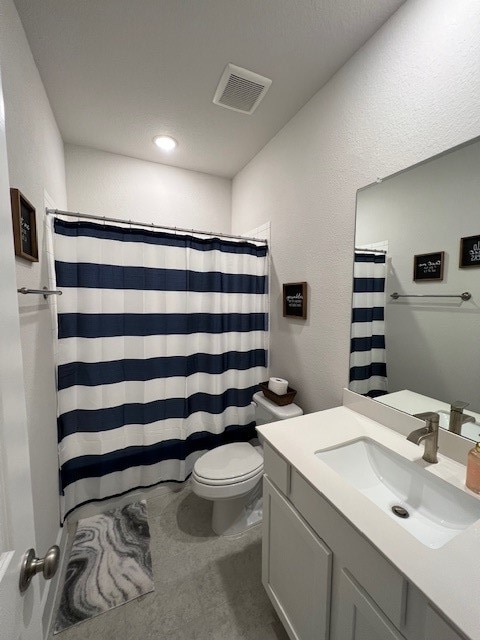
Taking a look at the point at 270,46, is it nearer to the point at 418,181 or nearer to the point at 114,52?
the point at 114,52

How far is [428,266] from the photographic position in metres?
1.06

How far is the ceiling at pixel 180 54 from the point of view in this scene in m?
1.13

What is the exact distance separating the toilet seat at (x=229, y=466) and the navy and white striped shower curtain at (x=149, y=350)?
32 centimetres

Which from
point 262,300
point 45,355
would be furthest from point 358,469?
point 45,355

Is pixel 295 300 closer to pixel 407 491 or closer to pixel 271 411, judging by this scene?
pixel 271 411

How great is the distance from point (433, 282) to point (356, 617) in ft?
3.63

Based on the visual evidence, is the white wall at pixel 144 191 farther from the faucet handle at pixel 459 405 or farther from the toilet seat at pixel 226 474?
the faucet handle at pixel 459 405

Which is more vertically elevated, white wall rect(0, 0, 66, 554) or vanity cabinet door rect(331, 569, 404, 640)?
white wall rect(0, 0, 66, 554)

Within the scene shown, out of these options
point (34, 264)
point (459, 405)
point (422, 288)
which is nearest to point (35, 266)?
point (34, 264)

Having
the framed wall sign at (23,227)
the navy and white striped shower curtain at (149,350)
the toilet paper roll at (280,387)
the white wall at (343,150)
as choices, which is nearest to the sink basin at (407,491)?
the white wall at (343,150)

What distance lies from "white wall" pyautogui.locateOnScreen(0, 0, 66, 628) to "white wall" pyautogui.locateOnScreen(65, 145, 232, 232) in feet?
1.55

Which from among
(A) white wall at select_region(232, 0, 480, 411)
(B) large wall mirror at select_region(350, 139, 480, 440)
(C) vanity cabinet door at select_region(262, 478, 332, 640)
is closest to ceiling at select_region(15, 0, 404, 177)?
(A) white wall at select_region(232, 0, 480, 411)

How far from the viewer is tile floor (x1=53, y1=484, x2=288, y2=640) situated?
116 cm

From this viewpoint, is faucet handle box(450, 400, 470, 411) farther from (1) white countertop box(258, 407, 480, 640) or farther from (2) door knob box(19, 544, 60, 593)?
(2) door knob box(19, 544, 60, 593)
